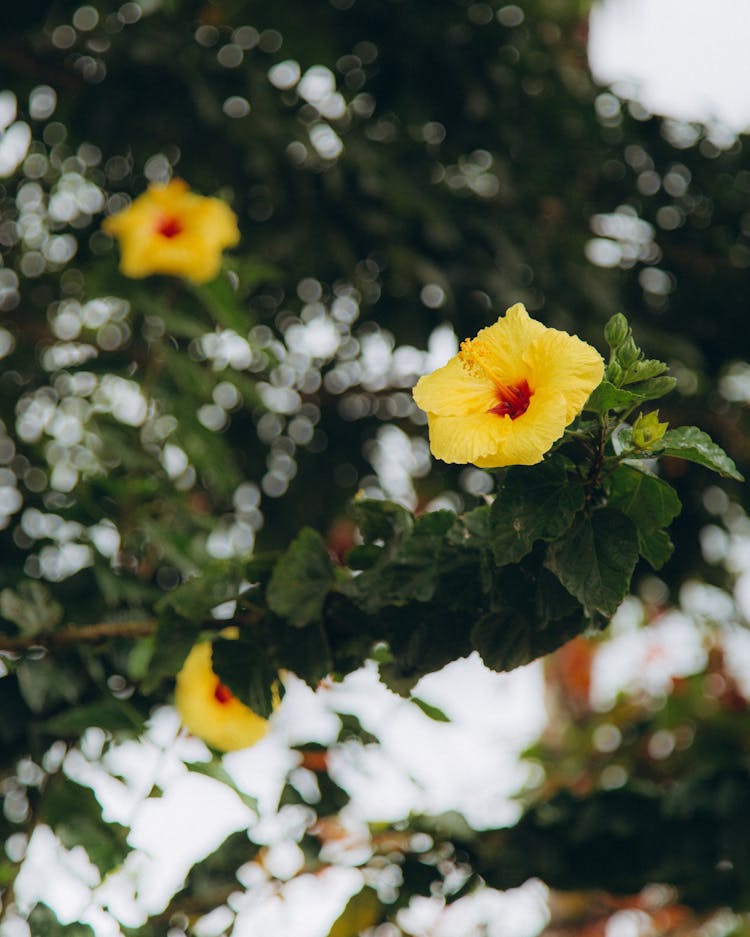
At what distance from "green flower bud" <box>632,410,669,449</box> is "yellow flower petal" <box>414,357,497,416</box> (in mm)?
92

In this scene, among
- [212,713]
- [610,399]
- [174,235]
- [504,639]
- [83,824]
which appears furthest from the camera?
[174,235]

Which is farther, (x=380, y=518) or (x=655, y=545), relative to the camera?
(x=380, y=518)

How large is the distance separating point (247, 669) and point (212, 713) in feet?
0.77

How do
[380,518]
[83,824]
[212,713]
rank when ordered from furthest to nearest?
[212,713] < [83,824] < [380,518]

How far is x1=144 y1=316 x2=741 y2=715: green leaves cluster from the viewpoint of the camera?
0.63 metres

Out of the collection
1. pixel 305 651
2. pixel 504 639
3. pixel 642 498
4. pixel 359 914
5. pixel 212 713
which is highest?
pixel 642 498

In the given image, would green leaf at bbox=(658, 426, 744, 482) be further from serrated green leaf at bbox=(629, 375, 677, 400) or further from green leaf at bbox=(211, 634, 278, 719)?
green leaf at bbox=(211, 634, 278, 719)

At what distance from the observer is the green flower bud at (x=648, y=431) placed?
1.99ft

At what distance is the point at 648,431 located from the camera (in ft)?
2.00

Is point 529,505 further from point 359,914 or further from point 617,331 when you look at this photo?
point 359,914

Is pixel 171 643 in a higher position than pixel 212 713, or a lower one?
higher

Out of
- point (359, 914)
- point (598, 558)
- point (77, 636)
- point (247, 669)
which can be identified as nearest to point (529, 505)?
point (598, 558)

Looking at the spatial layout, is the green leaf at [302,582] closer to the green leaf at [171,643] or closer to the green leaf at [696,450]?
the green leaf at [171,643]

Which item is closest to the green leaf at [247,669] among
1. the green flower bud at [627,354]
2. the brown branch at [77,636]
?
the brown branch at [77,636]
